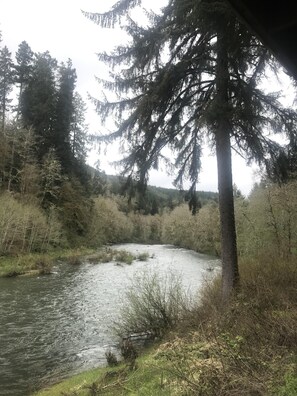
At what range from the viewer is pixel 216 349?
14.7ft

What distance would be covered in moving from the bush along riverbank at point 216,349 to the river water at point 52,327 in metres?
1.36

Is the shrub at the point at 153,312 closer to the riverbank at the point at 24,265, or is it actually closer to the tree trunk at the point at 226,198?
the tree trunk at the point at 226,198

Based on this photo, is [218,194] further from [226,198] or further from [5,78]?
[5,78]

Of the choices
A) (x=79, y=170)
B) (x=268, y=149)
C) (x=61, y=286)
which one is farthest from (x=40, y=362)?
(x=79, y=170)

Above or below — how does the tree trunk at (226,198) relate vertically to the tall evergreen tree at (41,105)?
below

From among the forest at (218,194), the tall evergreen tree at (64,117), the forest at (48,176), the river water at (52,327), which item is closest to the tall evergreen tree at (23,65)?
the forest at (48,176)

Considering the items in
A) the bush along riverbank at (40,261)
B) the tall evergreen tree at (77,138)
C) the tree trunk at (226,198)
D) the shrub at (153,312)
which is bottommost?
the bush along riverbank at (40,261)

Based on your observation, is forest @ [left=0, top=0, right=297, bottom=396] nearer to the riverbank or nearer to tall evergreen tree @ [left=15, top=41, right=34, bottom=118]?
the riverbank

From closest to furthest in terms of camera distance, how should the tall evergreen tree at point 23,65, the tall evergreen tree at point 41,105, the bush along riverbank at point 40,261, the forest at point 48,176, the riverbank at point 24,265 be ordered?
the riverbank at point 24,265, the bush along riverbank at point 40,261, the forest at point 48,176, the tall evergreen tree at point 41,105, the tall evergreen tree at point 23,65

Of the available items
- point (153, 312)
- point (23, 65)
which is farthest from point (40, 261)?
point (23, 65)

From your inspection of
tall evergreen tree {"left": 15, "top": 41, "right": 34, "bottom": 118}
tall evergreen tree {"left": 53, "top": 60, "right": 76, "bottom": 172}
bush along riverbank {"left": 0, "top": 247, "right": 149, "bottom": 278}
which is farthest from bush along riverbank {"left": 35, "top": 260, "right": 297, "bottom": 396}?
tall evergreen tree {"left": 15, "top": 41, "right": 34, "bottom": 118}

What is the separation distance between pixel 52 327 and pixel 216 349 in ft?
31.8

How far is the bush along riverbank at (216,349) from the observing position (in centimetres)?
369

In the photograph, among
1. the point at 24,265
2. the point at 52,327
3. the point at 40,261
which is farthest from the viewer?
the point at 40,261
